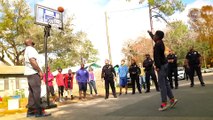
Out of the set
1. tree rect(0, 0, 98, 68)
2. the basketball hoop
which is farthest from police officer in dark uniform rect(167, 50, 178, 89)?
tree rect(0, 0, 98, 68)

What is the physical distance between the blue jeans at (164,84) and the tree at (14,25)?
1245 inches

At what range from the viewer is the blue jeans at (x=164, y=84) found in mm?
7984

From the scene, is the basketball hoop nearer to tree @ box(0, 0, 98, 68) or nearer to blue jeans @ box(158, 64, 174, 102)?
blue jeans @ box(158, 64, 174, 102)

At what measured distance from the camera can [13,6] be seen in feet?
126

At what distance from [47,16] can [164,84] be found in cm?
612

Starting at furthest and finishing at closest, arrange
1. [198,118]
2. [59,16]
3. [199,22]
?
1. [199,22]
2. [59,16]
3. [198,118]

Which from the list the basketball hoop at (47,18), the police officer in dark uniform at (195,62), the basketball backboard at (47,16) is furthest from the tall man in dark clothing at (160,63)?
the police officer in dark uniform at (195,62)

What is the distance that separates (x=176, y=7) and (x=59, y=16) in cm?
1924

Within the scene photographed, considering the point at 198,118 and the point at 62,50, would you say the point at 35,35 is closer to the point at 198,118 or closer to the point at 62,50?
the point at 62,50

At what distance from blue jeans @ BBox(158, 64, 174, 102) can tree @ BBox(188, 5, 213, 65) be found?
66469 millimetres

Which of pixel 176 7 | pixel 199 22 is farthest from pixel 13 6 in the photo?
pixel 199 22

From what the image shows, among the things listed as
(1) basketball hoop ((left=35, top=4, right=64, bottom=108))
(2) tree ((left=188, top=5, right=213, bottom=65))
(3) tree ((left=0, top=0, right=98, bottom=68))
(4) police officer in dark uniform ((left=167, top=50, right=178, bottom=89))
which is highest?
(2) tree ((left=188, top=5, right=213, bottom=65))

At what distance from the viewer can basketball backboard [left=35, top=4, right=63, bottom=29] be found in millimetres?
12062

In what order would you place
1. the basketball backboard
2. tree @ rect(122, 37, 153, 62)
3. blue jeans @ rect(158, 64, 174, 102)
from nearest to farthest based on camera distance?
blue jeans @ rect(158, 64, 174, 102)
the basketball backboard
tree @ rect(122, 37, 153, 62)
